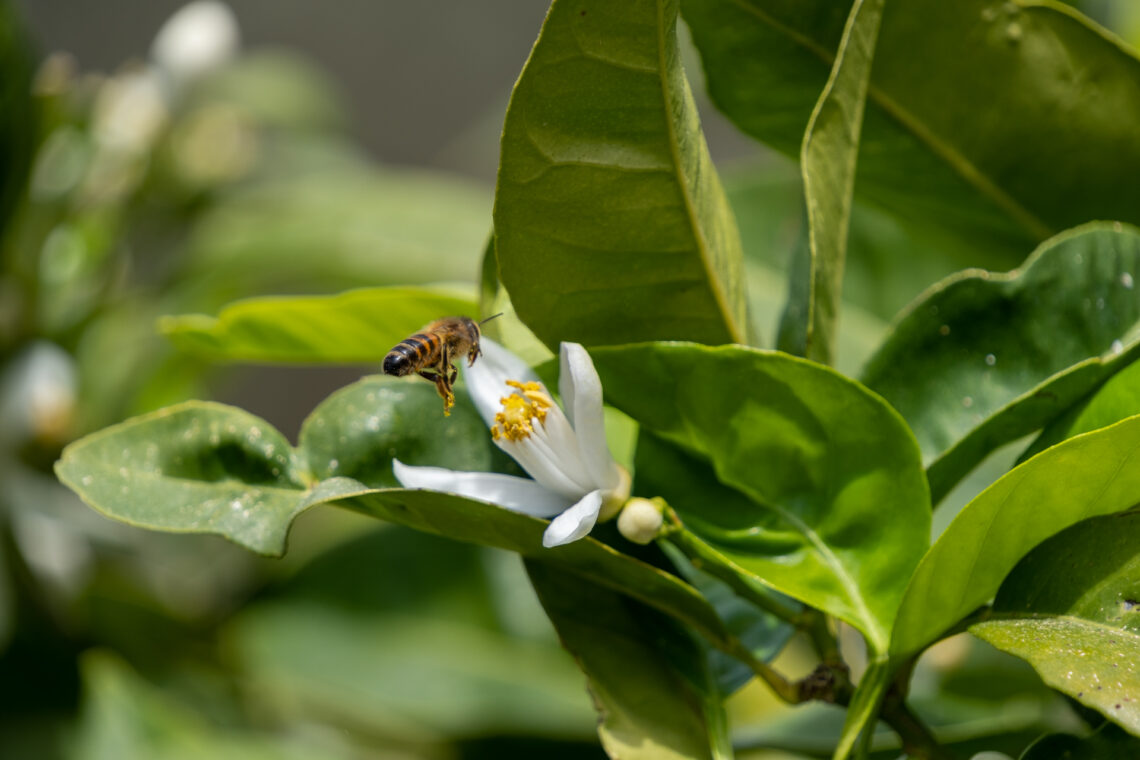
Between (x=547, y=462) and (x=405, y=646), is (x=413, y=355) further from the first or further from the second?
(x=405, y=646)

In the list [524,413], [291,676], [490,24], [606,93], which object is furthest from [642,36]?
[490,24]

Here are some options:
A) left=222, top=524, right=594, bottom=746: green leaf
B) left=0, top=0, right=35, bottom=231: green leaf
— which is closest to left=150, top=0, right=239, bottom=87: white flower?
left=0, top=0, right=35, bottom=231: green leaf

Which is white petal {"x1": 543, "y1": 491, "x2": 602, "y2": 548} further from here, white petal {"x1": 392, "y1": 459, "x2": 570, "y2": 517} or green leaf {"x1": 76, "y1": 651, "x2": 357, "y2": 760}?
green leaf {"x1": 76, "y1": 651, "x2": 357, "y2": 760}

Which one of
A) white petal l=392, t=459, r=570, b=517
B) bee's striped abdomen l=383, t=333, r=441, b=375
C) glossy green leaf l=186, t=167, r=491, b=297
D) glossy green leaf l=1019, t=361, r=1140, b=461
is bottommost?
glossy green leaf l=186, t=167, r=491, b=297

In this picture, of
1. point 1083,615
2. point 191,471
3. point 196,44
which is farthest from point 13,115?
point 1083,615

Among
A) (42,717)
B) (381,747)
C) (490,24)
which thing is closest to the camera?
(42,717)

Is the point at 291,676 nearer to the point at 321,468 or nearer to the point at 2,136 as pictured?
the point at 2,136
